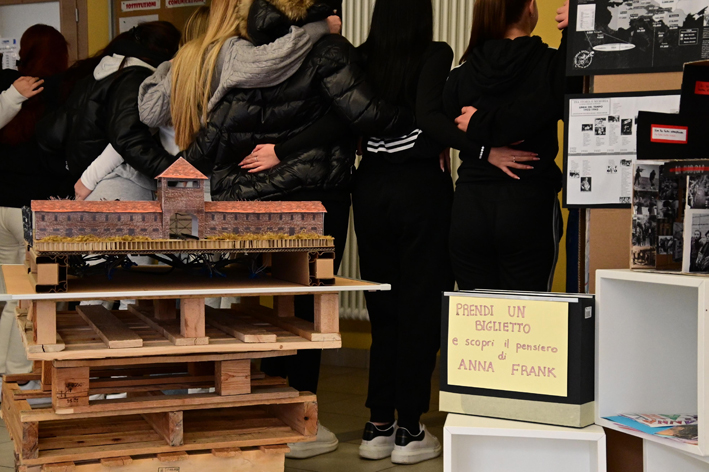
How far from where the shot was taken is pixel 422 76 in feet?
9.21

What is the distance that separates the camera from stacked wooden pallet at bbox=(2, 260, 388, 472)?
6.26ft

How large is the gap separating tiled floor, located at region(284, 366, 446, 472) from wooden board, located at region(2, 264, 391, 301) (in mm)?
973

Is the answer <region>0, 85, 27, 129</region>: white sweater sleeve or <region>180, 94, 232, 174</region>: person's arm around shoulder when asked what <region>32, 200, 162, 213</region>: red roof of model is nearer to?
<region>180, 94, 232, 174</region>: person's arm around shoulder

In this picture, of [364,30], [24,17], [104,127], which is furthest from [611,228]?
[24,17]

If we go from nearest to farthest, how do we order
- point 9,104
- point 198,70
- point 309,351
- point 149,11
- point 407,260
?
point 198,70, point 407,260, point 309,351, point 9,104, point 149,11

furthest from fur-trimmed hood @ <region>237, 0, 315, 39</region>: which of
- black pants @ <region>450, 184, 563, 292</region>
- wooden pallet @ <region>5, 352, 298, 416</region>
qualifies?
wooden pallet @ <region>5, 352, 298, 416</region>

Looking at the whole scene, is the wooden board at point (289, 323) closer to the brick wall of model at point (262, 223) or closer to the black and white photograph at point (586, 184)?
the brick wall of model at point (262, 223)

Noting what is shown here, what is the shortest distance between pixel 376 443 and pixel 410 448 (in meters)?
0.15

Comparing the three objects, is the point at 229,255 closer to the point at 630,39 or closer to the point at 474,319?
the point at 474,319

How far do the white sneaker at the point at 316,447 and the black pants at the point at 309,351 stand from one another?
20 centimetres

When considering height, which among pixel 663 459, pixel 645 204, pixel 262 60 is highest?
pixel 262 60

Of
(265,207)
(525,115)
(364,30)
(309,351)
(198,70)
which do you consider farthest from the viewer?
(364,30)

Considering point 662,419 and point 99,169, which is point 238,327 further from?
point 99,169

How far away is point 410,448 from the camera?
297cm
